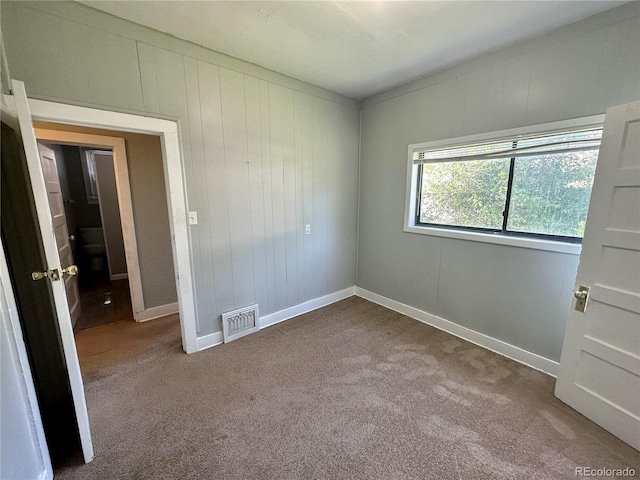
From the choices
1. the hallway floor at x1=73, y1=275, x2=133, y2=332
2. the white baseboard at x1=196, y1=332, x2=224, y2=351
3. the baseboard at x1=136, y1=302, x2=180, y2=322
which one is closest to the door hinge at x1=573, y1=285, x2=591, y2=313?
the white baseboard at x1=196, y1=332, x2=224, y2=351

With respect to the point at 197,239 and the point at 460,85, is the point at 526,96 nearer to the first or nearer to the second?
the point at 460,85

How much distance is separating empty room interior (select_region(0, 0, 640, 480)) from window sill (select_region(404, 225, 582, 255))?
0.02m

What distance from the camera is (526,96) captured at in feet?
6.73

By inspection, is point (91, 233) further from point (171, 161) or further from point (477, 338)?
point (477, 338)

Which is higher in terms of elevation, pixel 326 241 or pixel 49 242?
pixel 49 242

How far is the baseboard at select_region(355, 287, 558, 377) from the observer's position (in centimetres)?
213

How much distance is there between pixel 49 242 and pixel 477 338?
10.8 ft

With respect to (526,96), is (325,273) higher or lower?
lower

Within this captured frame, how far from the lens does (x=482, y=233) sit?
246 centimetres

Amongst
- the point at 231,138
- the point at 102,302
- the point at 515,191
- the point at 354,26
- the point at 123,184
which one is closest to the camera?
the point at 354,26

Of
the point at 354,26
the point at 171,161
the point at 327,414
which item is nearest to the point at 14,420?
the point at 327,414

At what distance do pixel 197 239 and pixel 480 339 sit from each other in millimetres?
2855

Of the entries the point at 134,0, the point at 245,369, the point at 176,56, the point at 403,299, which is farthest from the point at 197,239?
the point at 403,299

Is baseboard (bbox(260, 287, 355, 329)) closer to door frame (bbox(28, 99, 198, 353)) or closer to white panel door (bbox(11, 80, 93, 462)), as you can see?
door frame (bbox(28, 99, 198, 353))
